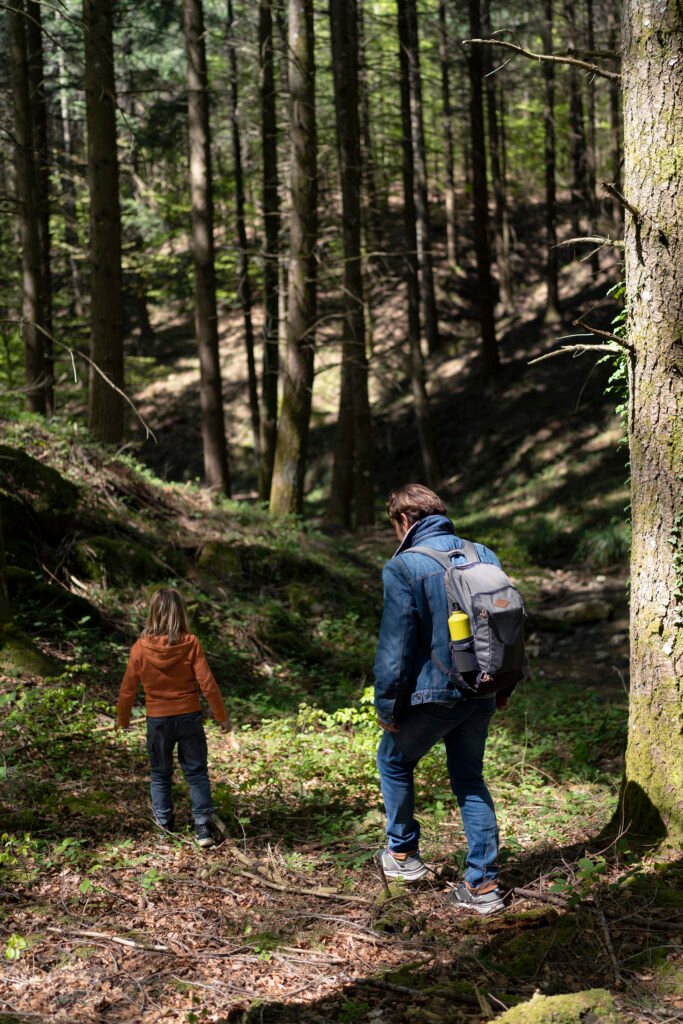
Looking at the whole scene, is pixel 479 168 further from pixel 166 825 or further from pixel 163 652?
pixel 166 825

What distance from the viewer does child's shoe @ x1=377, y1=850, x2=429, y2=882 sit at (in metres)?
4.56

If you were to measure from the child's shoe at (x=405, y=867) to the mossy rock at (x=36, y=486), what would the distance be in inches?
238

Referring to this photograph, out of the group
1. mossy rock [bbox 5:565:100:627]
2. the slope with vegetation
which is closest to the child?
the slope with vegetation

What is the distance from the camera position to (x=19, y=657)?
6.74m

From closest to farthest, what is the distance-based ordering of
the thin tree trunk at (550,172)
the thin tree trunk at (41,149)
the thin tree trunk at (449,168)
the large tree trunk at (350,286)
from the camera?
1. the thin tree trunk at (41,149)
2. the large tree trunk at (350,286)
3. the thin tree trunk at (550,172)
4. the thin tree trunk at (449,168)

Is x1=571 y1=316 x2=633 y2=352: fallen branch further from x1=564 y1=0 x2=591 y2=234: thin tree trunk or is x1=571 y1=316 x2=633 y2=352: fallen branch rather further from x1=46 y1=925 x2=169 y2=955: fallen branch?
x1=564 y1=0 x2=591 y2=234: thin tree trunk

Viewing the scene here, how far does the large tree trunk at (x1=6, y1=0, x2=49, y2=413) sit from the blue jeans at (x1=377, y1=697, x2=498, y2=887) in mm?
11293

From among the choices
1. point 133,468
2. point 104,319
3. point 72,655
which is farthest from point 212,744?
point 104,319

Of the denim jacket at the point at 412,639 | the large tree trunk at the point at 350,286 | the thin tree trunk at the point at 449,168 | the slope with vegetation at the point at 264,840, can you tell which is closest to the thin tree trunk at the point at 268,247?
the large tree trunk at the point at 350,286

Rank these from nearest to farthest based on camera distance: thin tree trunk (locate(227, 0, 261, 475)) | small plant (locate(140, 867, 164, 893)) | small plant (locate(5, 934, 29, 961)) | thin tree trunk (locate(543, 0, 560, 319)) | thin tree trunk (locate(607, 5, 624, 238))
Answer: small plant (locate(5, 934, 29, 961))
small plant (locate(140, 867, 164, 893))
thin tree trunk (locate(227, 0, 261, 475))
thin tree trunk (locate(607, 5, 624, 238))
thin tree trunk (locate(543, 0, 560, 319))

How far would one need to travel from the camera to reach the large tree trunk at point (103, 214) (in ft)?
37.8

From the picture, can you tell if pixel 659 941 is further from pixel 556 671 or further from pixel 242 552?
pixel 242 552

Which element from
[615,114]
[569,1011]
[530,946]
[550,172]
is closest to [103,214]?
[530,946]

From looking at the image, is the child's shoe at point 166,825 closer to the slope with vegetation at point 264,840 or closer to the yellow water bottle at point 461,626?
the slope with vegetation at point 264,840
